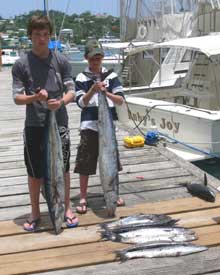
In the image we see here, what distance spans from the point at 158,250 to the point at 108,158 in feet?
3.42

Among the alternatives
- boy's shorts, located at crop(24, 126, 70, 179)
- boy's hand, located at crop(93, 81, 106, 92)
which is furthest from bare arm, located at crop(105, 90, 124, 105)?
boy's shorts, located at crop(24, 126, 70, 179)

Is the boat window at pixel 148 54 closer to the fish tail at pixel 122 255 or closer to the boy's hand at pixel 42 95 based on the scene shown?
the boy's hand at pixel 42 95

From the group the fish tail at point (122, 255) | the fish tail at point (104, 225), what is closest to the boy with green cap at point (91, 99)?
the fish tail at point (104, 225)

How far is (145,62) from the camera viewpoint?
14336mm

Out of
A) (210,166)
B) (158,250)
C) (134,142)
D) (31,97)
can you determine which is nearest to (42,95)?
(31,97)

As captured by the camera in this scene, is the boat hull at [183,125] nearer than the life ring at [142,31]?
Yes

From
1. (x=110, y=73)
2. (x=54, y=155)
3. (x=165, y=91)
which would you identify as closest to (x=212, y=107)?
(x=165, y=91)

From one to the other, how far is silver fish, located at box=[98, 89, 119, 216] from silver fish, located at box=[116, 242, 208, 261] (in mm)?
763

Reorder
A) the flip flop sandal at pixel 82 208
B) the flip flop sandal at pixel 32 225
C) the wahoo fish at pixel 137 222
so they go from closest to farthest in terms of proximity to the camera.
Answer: the wahoo fish at pixel 137 222 < the flip flop sandal at pixel 32 225 < the flip flop sandal at pixel 82 208

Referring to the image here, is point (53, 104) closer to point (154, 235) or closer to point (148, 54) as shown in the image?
point (154, 235)

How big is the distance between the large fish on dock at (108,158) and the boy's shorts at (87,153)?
15cm

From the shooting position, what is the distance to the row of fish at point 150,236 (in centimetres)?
353

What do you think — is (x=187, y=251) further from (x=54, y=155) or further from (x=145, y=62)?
(x=145, y=62)

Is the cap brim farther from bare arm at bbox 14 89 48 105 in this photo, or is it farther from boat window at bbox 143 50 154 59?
boat window at bbox 143 50 154 59
